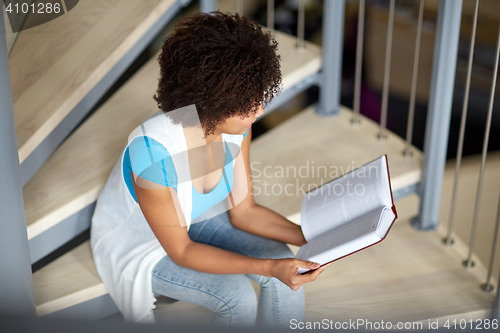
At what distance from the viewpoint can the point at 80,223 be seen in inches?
45.5

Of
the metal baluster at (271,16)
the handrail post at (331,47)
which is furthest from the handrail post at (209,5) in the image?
the handrail post at (331,47)

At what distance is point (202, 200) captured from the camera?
1.08m

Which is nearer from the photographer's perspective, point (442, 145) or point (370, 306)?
point (370, 306)

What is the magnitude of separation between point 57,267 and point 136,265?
0.25 meters

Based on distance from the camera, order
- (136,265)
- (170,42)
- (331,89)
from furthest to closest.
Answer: (331,89) → (136,265) → (170,42)

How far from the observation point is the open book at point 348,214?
2.82ft

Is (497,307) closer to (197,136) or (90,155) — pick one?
(197,136)

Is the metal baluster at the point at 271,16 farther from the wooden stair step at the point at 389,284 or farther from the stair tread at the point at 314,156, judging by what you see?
the wooden stair step at the point at 389,284

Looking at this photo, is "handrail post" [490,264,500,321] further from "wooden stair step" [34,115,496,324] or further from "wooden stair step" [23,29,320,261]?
"wooden stair step" [23,29,320,261]

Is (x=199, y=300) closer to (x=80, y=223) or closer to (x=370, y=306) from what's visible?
(x=80, y=223)

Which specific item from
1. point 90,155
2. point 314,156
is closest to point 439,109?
point 314,156

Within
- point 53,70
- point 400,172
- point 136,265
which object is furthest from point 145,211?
point 400,172

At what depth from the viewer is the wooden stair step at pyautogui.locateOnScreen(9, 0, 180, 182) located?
1.13 meters

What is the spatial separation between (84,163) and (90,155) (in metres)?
0.04
